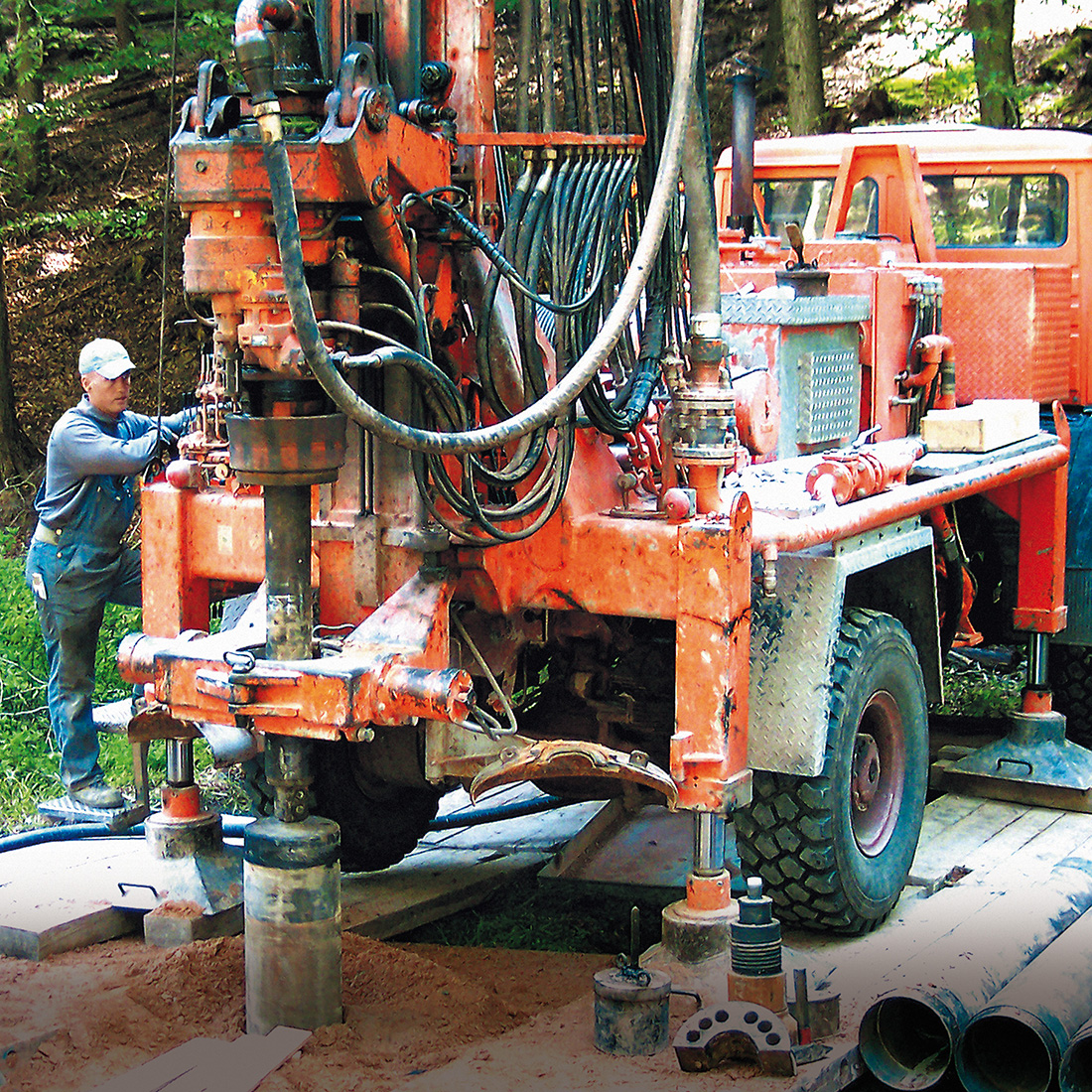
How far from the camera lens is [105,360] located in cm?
615

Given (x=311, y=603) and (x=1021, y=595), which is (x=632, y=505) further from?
(x=1021, y=595)

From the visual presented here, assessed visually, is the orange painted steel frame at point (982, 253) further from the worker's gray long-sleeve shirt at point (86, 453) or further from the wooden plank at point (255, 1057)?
the wooden plank at point (255, 1057)

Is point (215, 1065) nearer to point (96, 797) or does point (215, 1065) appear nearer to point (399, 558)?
point (399, 558)

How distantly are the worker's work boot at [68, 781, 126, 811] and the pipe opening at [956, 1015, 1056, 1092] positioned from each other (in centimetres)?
358

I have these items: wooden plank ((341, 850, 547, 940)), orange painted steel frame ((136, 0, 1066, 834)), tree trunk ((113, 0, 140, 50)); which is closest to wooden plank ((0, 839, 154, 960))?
wooden plank ((341, 850, 547, 940))

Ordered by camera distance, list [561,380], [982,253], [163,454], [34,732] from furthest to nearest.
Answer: [34,732]
[982,253]
[163,454]
[561,380]

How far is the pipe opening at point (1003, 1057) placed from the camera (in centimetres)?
382

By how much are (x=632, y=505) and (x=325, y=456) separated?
3.75ft

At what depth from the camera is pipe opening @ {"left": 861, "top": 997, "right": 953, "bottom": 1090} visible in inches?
152

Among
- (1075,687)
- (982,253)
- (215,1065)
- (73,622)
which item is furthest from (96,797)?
(982,253)

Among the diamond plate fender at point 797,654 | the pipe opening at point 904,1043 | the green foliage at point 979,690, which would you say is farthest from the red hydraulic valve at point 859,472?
the green foliage at point 979,690

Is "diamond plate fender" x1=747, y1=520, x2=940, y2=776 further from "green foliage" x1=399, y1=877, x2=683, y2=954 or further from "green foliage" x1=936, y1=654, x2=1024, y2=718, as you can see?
"green foliage" x1=936, y1=654, x2=1024, y2=718

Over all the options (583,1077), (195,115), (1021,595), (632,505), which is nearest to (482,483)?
(632,505)

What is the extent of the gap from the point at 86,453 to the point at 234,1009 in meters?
2.52
